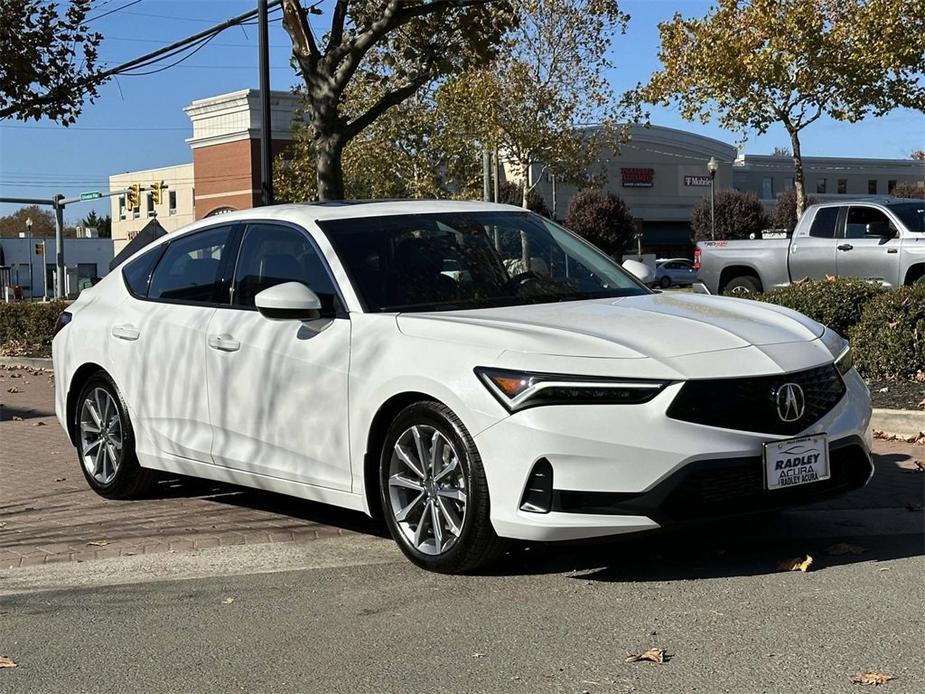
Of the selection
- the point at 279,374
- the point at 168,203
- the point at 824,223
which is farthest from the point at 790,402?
the point at 168,203

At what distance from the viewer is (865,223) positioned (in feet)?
57.0

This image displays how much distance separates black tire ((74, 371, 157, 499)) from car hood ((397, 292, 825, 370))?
2.54 meters

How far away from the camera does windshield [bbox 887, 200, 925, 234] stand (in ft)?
54.3

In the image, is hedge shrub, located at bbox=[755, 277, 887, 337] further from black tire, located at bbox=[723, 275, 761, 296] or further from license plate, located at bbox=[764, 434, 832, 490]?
black tire, located at bbox=[723, 275, 761, 296]

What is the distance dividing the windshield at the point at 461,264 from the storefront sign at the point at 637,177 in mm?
65589

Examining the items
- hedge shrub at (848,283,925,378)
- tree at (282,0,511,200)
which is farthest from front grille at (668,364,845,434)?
tree at (282,0,511,200)

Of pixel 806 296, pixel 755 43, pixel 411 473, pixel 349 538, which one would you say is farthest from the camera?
pixel 755 43

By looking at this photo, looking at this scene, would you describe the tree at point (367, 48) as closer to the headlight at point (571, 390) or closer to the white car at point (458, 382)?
the white car at point (458, 382)

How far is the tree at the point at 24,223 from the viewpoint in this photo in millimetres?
133875

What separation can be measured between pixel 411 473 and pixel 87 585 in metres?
1.66

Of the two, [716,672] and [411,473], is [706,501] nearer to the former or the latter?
[716,672]

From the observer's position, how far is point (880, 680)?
396 centimetres

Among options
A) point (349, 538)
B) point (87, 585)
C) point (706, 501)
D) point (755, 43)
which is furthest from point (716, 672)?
point (755, 43)

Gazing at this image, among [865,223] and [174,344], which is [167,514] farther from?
[865,223]
